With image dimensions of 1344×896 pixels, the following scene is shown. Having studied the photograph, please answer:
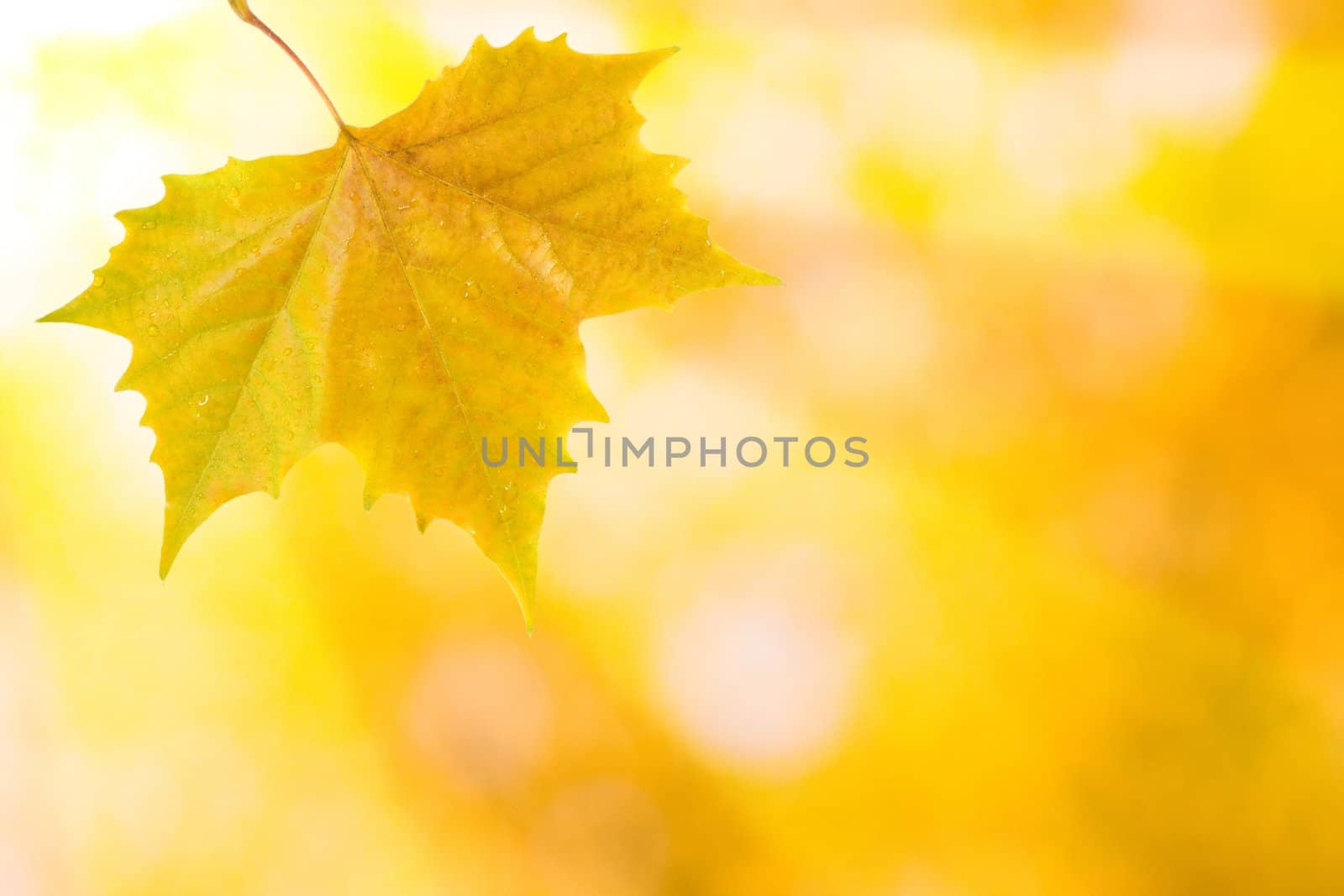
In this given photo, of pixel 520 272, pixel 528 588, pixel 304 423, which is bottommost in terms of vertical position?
pixel 528 588

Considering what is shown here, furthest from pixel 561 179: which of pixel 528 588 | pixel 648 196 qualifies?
pixel 528 588

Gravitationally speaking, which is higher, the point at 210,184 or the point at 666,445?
the point at 666,445

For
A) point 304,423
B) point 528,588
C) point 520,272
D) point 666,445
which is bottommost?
point 528,588

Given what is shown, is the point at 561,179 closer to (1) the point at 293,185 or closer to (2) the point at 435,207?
(2) the point at 435,207

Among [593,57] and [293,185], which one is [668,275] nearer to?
[593,57]

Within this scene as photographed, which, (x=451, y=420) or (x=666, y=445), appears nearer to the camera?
(x=451, y=420)

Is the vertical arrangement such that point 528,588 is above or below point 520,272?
below

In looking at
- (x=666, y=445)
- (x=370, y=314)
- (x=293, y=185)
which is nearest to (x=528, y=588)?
(x=370, y=314)
